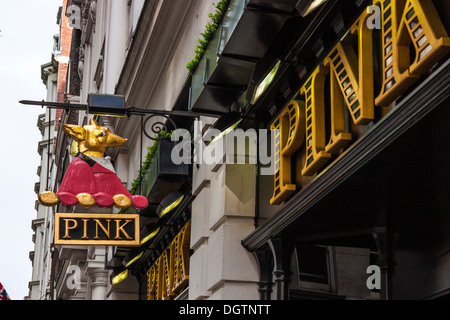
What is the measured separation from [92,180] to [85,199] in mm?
575

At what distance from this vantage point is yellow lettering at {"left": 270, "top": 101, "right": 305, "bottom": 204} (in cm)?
852

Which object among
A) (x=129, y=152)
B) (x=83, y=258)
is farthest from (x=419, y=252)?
(x=83, y=258)

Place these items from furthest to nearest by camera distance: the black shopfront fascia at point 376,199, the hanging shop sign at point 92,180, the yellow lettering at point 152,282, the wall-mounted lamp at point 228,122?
1. the yellow lettering at point 152,282
2. the hanging shop sign at point 92,180
3. the wall-mounted lamp at point 228,122
4. the black shopfront fascia at point 376,199

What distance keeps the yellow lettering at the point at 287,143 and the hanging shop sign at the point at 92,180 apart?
3.88m

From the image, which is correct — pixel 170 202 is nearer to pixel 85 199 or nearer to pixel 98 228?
pixel 98 228

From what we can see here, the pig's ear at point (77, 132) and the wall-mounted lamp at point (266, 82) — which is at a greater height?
the pig's ear at point (77, 132)

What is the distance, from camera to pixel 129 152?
20.2 m

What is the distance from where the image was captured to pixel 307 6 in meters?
7.64

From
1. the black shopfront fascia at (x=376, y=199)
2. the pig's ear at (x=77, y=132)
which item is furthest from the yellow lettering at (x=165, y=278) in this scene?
the black shopfront fascia at (x=376, y=199)

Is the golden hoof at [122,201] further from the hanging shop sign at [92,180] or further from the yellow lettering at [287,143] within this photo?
the yellow lettering at [287,143]

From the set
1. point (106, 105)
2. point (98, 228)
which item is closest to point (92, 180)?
point (98, 228)

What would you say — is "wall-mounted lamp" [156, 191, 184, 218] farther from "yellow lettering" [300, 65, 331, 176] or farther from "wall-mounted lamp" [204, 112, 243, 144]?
"yellow lettering" [300, 65, 331, 176]

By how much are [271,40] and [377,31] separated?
1.64 metres

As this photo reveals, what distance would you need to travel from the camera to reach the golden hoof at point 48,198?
12047 mm
